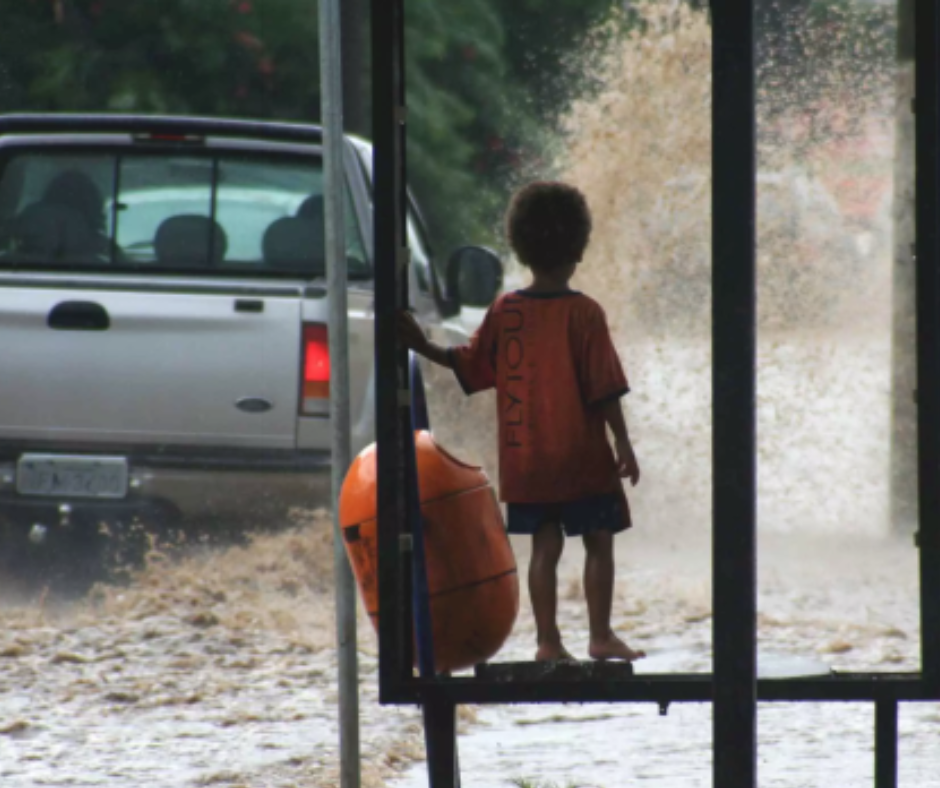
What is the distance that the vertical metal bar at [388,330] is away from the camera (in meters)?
3.93

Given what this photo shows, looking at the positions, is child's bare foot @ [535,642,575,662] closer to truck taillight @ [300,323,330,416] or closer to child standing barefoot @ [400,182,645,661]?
child standing barefoot @ [400,182,645,661]

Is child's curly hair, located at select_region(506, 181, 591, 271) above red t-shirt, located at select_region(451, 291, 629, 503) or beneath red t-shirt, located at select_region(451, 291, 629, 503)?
above

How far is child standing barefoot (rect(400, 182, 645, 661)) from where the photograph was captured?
4.05 meters

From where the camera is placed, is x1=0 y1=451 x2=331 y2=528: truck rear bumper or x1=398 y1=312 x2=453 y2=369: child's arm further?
x1=0 y1=451 x2=331 y2=528: truck rear bumper

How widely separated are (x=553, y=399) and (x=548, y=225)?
38 cm

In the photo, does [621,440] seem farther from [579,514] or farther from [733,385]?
[733,385]

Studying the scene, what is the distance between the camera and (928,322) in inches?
159

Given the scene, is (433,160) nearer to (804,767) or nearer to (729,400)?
(804,767)

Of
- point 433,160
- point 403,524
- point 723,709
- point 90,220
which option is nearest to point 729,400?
point 723,709

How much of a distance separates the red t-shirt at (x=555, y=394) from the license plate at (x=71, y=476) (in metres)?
3.89

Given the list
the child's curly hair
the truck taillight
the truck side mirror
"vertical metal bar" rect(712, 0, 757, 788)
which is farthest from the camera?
the truck taillight

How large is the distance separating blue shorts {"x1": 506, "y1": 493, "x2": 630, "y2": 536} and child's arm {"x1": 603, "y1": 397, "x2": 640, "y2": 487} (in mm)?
56

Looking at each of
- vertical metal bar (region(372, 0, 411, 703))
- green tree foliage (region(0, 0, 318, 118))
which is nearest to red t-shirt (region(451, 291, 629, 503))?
vertical metal bar (region(372, 0, 411, 703))

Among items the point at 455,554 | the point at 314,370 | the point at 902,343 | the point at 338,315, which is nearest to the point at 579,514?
the point at 455,554
